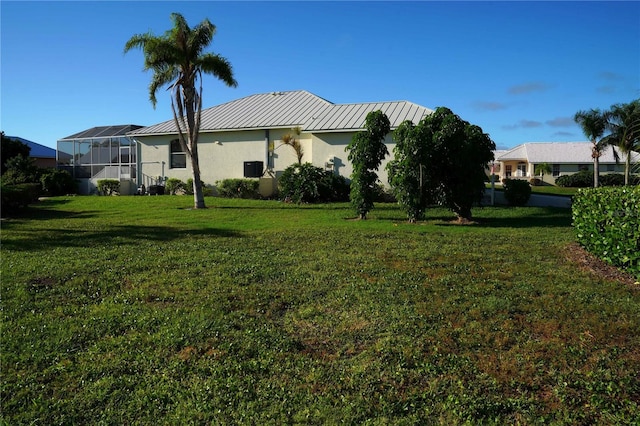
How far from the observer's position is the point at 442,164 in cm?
1463

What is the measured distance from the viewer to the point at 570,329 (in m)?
5.02

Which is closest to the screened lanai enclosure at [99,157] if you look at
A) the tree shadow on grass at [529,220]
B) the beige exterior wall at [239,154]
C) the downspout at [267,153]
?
the beige exterior wall at [239,154]

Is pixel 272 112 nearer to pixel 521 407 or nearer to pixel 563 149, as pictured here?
pixel 521 407

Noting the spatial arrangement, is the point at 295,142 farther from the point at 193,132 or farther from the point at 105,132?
the point at 105,132

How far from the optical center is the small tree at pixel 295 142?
23.9m

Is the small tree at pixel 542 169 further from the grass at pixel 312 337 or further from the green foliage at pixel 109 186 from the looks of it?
the grass at pixel 312 337

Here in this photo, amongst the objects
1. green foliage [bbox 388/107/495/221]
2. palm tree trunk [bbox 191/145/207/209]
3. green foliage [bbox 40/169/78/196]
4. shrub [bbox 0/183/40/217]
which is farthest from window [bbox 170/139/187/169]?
green foliage [bbox 388/107/495/221]

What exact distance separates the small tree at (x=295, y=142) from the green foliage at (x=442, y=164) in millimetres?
9781

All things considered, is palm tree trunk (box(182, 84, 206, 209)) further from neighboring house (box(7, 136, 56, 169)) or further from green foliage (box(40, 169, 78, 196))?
neighboring house (box(7, 136, 56, 169))

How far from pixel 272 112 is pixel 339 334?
919 inches

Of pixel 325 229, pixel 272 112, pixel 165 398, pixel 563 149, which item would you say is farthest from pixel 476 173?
pixel 563 149

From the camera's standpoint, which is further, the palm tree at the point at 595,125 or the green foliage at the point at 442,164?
the palm tree at the point at 595,125

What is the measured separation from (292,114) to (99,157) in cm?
1333

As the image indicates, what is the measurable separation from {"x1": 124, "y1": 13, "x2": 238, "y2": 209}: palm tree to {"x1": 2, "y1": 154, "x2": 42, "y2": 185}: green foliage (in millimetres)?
12702
